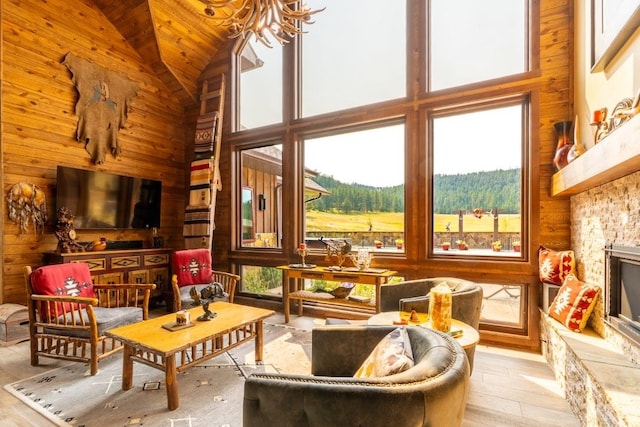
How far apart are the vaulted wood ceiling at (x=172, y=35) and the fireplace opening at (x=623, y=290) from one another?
499 cm

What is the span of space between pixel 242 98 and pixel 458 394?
17.6 feet

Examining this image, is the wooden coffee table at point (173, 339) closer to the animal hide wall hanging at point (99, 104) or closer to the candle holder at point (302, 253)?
the candle holder at point (302, 253)

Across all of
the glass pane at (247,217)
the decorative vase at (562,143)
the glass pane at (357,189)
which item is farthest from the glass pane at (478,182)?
the glass pane at (247,217)

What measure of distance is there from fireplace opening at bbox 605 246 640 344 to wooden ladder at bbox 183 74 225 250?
4.71 m

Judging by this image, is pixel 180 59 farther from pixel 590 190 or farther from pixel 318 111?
pixel 590 190

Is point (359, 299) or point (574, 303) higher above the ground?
point (574, 303)

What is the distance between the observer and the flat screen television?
413cm

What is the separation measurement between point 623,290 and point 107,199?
5.74 metres

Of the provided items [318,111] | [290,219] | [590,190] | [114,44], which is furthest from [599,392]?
[114,44]

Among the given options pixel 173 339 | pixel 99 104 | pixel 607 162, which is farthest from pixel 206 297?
pixel 99 104

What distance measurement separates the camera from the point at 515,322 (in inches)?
134

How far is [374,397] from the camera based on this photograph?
100cm

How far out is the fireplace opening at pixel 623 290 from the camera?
199cm

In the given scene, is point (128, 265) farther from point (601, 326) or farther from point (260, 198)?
point (601, 326)
